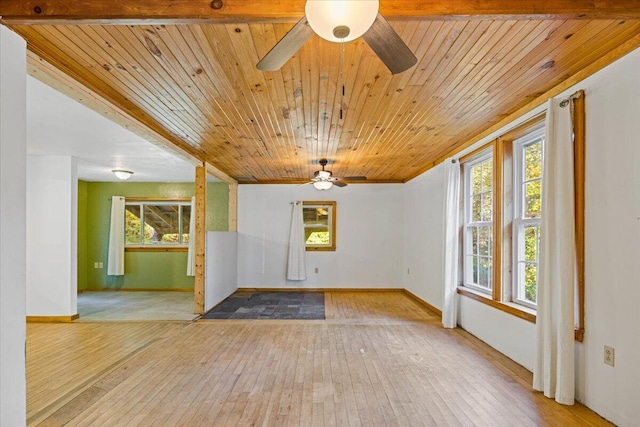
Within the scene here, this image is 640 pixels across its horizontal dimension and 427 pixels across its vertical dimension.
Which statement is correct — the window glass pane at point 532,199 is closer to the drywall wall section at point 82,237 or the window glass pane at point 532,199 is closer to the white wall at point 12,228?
the white wall at point 12,228

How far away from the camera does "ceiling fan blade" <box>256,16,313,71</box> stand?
4.20ft

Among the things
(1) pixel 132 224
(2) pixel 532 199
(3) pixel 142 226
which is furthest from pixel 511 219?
(1) pixel 132 224

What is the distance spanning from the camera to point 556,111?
243cm

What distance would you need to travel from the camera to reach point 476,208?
160 inches

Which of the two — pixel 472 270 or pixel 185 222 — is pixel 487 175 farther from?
pixel 185 222

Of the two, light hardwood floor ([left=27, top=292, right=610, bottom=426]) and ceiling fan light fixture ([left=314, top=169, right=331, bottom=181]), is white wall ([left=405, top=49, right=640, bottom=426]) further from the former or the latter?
ceiling fan light fixture ([left=314, top=169, right=331, bottom=181])

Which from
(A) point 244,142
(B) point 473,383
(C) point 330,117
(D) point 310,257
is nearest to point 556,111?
(C) point 330,117

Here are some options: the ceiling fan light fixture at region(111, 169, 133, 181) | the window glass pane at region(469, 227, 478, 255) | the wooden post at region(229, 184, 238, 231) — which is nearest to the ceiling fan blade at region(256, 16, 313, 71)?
the window glass pane at region(469, 227, 478, 255)

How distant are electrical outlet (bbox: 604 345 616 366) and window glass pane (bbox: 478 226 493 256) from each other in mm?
1656

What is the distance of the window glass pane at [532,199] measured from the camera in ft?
9.64

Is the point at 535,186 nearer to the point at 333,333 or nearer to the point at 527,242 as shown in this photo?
the point at 527,242

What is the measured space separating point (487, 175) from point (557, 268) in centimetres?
171

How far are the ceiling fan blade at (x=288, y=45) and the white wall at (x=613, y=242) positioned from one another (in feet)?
6.63

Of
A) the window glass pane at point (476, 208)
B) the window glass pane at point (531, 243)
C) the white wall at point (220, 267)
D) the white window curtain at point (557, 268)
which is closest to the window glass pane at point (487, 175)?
the window glass pane at point (476, 208)
